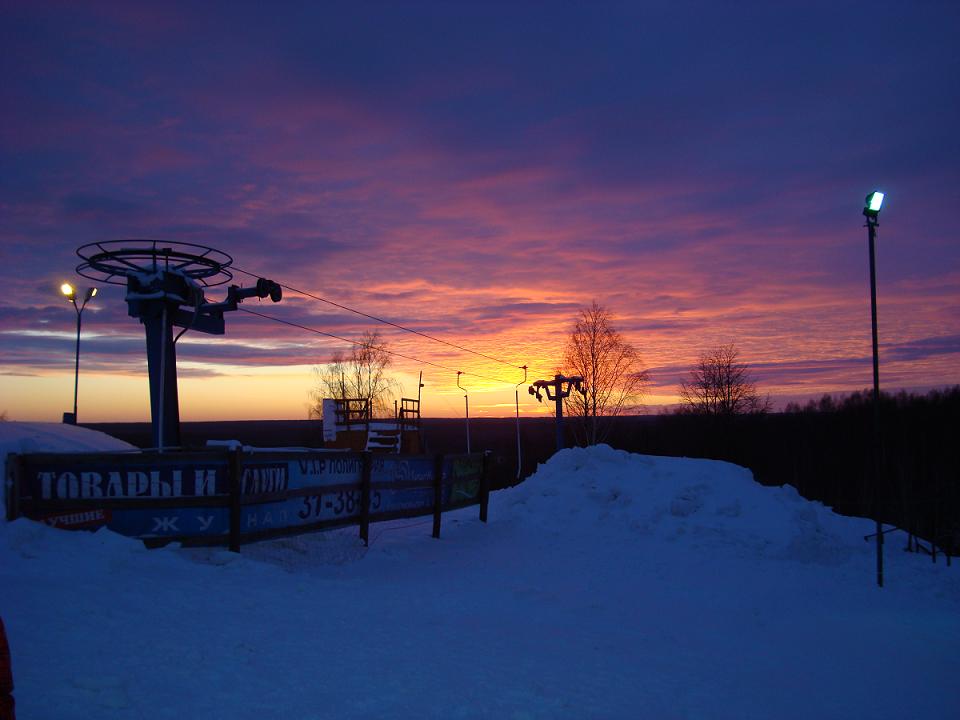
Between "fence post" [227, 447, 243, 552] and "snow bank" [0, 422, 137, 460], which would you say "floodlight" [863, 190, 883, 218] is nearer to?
"fence post" [227, 447, 243, 552]

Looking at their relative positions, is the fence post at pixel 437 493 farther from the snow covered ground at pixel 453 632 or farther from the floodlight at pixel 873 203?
the floodlight at pixel 873 203

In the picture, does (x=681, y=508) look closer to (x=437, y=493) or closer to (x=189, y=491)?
(x=437, y=493)

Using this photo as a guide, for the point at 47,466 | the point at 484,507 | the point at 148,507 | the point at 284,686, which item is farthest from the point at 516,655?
the point at 484,507

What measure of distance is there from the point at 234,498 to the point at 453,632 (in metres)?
3.54

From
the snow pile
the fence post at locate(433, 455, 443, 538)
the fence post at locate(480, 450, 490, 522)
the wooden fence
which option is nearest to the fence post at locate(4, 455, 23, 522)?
the wooden fence

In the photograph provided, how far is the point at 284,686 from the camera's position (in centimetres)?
587

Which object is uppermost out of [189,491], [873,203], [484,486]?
[873,203]

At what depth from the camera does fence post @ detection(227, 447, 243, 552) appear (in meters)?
9.66

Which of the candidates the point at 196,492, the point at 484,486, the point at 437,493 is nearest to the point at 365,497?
the point at 437,493

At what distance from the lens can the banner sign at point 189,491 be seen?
8.59 metres

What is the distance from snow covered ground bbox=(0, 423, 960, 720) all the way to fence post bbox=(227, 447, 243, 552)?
0.30 m

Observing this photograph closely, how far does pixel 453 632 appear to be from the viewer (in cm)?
818

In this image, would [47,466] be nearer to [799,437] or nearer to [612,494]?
[612,494]

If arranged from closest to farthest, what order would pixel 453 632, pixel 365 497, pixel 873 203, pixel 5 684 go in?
1. pixel 5 684
2. pixel 453 632
3. pixel 365 497
4. pixel 873 203
